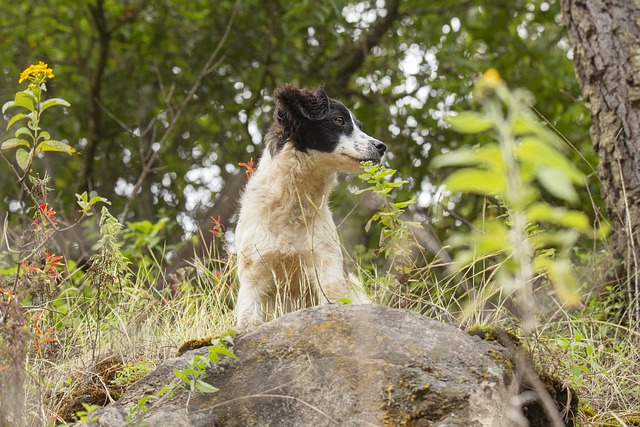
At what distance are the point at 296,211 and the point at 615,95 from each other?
2402mm

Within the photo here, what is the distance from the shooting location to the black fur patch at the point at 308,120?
5113 millimetres

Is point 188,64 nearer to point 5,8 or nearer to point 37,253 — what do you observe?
point 5,8

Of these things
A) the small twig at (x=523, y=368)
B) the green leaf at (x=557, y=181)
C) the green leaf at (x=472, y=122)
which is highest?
the green leaf at (x=472, y=122)

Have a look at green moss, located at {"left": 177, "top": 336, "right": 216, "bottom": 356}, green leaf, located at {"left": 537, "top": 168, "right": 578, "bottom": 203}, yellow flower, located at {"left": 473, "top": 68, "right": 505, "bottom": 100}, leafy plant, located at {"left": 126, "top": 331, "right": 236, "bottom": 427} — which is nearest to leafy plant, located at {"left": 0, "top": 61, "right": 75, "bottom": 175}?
green moss, located at {"left": 177, "top": 336, "right": 216, "bottom": 356}

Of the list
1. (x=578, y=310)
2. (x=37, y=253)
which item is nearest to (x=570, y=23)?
(x=578, y=310)

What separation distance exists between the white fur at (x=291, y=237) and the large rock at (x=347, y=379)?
1.02 m

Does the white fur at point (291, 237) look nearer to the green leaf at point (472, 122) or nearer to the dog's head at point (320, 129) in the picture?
the dog's head at point (320, 129)

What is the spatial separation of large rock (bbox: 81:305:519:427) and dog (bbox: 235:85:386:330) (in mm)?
973

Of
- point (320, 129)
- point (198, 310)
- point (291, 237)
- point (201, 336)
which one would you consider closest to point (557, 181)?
point (201, 336)

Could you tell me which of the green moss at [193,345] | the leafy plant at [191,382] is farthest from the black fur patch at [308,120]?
the leafy plant at [191,382]

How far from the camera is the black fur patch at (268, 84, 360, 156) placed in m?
5.11

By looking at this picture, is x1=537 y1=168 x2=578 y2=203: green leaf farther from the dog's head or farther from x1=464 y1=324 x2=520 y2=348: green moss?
the dog's head

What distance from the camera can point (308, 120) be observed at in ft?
17.0

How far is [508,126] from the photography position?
1.54 metres
